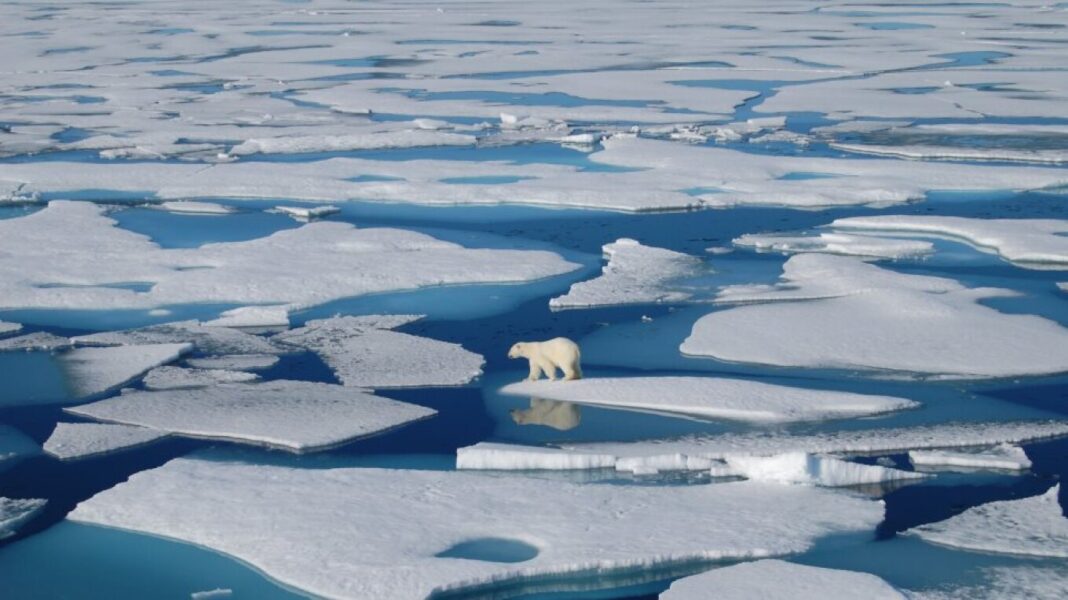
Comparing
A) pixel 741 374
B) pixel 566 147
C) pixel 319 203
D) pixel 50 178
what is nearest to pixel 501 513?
pixel 741 374

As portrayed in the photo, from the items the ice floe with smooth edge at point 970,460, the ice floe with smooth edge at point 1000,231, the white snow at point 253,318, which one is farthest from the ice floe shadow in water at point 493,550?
the ice floe with smooth edge at point 1000,231

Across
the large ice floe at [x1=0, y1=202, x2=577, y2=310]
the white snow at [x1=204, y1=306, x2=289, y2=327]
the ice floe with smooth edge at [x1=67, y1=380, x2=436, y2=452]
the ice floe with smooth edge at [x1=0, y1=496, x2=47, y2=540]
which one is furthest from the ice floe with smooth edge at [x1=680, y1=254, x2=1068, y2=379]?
the ice floe with smooth edge at [x1=0, y1=496, x2=47, y2=540]

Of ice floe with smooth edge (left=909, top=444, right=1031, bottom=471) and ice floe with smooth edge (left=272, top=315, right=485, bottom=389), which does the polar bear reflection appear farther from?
ice floe with smooth edge (left=909, top=444, right=1031, bottom=471)

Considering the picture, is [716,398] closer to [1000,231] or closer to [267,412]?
[267,412]

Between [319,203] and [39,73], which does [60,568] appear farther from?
[39,73]

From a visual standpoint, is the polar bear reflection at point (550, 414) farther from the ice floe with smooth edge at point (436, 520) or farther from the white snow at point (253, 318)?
the white snow at point (253, 318)

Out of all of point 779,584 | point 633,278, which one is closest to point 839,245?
point 633,278

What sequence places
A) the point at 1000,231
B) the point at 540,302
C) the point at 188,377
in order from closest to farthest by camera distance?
the point at 188,377 → the point at 540,302 → the point at 1000,231
